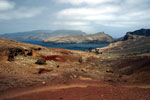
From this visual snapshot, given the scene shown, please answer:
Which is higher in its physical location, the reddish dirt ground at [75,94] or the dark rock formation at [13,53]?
the dark rock formation at [13,53]

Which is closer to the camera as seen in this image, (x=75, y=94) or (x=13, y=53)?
(x=75, y=94)

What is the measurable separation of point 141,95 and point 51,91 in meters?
6.68

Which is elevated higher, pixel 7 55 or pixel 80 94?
pixel 7 55

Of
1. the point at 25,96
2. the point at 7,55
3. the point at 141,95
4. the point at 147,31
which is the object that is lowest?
the point at 141,95

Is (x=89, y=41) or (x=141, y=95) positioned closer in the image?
(x=141, y=95)

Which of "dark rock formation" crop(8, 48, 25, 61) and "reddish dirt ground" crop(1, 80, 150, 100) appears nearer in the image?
"reddish dirt ground" crop(1, 80, 150, 100)

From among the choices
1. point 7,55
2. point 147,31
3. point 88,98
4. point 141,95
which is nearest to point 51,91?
point 88,98

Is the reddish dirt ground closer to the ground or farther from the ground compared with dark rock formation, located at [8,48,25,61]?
closer to the ground

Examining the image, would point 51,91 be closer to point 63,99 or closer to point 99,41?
point 63,99

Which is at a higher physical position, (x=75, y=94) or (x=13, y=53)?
(x=13, y=53)

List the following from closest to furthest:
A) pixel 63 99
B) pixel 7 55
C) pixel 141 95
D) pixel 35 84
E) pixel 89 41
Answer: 1. pixel 63 99
2. pixel 141 95
3. pixel 35 84
4. pixel 7 55
5. pixel 89 41

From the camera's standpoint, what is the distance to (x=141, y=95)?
8516 mm

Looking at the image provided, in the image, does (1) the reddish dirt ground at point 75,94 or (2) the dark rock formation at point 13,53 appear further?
(2) the dark rock formation at point 13,53

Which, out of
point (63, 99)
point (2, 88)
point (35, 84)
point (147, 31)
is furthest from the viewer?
point (147, 31)
